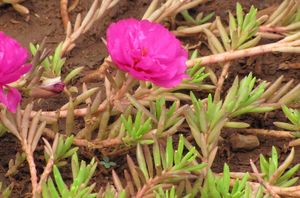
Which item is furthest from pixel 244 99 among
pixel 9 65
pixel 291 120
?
pixel 9 65

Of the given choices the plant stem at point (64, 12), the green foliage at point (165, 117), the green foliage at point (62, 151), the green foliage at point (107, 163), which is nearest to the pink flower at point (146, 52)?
the green foliage at point (165, 117)

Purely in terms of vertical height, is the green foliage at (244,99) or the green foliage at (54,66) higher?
the green foliage at (54,66)

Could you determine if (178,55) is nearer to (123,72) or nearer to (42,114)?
(123,72)

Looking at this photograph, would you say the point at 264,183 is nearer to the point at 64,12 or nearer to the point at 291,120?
the point at 291,120

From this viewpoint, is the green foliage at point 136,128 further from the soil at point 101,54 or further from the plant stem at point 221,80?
the plant stem at point 221,80

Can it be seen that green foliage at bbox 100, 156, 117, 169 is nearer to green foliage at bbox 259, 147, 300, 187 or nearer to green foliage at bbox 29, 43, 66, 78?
green foliage at bbox 29, 43, 66, 78

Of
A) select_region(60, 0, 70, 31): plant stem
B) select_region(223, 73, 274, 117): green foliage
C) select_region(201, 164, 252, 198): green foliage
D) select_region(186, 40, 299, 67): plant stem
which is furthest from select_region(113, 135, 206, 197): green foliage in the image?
select_region(60, 0, 70, 31): plant stem

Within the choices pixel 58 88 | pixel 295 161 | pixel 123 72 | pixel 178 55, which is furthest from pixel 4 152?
pixel 295 161
